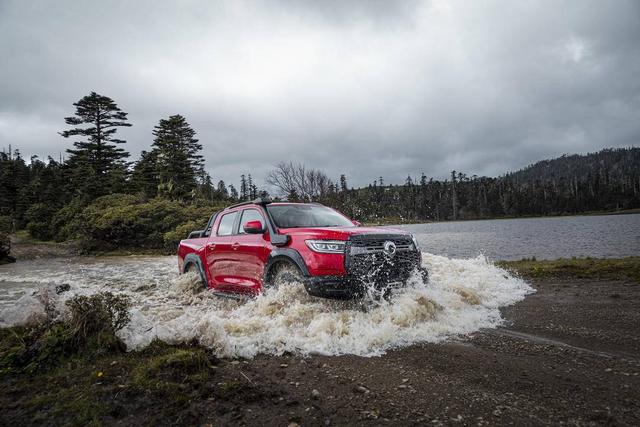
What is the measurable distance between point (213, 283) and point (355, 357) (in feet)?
13.5

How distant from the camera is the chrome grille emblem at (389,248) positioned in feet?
17.4

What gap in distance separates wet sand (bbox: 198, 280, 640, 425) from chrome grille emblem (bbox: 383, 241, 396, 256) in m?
1.40

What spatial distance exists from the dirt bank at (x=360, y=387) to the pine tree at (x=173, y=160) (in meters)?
27.9

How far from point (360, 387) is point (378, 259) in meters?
2.17

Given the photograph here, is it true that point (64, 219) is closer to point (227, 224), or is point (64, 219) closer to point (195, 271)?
point (195, 271)

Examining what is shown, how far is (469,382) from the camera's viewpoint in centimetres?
336

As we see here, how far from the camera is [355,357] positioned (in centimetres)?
409

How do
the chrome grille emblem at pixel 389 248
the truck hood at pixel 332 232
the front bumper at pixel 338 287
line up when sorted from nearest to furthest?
the front bumper at pixel 338 287
the truck hood at pixel 332 232
the chrome grille emblem at pixel 389 248

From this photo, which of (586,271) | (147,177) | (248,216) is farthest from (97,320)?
(147,177)

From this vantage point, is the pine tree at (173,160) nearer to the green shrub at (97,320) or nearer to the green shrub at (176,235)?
the green shrub at (176,235)

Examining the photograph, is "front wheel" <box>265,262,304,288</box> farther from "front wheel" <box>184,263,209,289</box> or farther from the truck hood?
"front wheel" <box>184,263,209,289</box>

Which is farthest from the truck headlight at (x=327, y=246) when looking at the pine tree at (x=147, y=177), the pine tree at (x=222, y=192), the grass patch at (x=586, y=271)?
the pine tree at (x=222, y=192)

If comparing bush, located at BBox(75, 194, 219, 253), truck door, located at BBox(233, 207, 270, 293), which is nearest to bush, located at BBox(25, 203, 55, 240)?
bush, located at BBox(75, 194, 219, 253)

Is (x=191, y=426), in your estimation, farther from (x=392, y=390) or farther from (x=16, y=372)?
(x=16, y=372)
